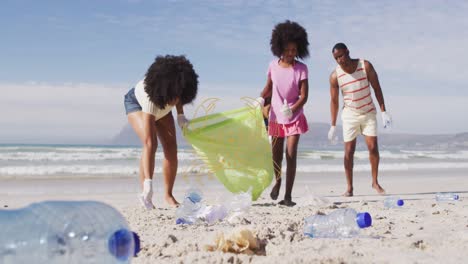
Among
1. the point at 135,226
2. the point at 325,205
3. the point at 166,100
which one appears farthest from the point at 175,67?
the point at 325,205

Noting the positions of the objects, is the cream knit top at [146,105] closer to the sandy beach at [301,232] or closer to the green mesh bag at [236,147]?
the green mesh bag at [236,147]

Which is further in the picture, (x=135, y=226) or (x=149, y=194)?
(x=149, y=194)

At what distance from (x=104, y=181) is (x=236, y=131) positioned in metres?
4.30

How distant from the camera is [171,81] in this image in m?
4.93

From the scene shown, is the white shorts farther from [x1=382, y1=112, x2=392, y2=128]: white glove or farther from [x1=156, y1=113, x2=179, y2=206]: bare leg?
[x1=156, y1=113, x2=179, y2=206]: bare leg

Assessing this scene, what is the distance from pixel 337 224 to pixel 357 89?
9.62 ft

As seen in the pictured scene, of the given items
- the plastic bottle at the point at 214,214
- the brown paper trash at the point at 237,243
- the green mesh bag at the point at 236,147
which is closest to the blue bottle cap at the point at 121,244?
the brown paper trash at the point at 237,243

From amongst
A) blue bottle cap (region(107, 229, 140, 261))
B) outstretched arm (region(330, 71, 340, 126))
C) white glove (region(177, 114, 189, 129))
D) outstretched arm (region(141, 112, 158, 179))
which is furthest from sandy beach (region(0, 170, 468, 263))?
outstretched arm (region(330, 71, 340, 126))

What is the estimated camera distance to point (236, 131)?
5836mm

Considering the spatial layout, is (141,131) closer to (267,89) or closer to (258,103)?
(258,103)

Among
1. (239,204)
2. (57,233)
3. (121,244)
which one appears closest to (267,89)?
(239,204)

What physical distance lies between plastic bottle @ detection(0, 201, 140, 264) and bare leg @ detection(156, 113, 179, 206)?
110 inches

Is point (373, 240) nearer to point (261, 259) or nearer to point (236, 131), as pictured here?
point (261, 259)

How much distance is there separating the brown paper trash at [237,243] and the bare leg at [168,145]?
248 cm
